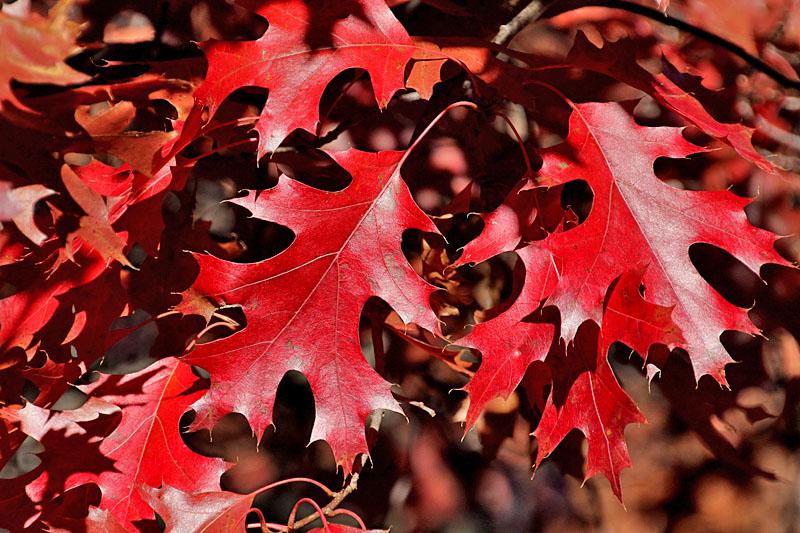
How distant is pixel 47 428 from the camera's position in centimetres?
69

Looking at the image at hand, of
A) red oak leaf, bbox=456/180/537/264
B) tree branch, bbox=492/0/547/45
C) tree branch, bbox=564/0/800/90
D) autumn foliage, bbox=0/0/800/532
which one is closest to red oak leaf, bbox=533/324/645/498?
autumn foliage, bbox=0/0/800/532

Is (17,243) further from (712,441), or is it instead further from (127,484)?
(712,441)

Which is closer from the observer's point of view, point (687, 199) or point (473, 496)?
point (687, 199)

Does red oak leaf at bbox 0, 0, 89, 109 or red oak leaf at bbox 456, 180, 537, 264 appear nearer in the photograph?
red oak leaf at bbox 0, 0, 89, 109

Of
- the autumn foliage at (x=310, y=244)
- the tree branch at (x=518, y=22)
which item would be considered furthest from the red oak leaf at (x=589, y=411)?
the tree branch at (x=518, y=22)

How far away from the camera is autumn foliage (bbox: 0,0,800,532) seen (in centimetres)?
63

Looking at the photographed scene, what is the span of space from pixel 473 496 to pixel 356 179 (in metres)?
0.46

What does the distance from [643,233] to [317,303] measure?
0.30m

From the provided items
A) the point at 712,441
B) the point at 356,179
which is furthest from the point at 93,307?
the point at 712,441

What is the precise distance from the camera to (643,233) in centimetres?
65

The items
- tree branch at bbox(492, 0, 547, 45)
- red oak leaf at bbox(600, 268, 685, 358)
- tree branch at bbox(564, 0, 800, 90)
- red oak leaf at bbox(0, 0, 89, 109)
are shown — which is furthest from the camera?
tree branch at bbox(564, 0, 800, 90)

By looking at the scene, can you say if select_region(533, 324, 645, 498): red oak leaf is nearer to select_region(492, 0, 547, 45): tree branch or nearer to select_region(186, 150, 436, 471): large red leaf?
select_region(186, 150, 436, 471): large red leaf

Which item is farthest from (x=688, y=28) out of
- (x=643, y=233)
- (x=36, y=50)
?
(x=36, y=50)

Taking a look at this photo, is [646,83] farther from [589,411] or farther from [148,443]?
[148,443]
